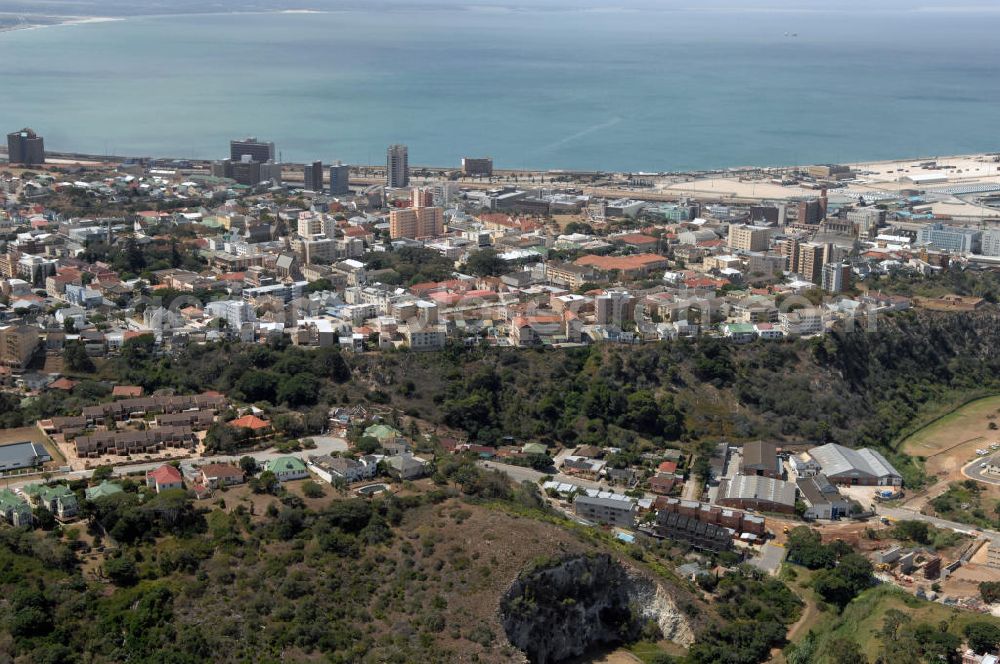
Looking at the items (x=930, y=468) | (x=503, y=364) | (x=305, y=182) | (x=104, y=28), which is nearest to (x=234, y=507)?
(x=503, y=364)

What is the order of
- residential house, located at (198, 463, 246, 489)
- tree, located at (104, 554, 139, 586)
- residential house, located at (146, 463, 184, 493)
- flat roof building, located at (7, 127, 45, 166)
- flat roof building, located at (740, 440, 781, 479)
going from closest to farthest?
tree, located at (104, 554, 139, 586) → residential house, located at (146, 463, 184, 493) → residential house, located at (198, 463, 246, 489) → flat roof building, located at (740, 440, 781, 479) → flat roof building, located at (7, 127, 45, 166)

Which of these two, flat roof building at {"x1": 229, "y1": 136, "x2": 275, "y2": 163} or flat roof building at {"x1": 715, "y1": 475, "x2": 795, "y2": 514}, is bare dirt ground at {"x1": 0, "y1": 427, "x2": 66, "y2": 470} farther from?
flat roof building at {"x1": 229, "y1": 136, "x2": 275, "y2": 163}

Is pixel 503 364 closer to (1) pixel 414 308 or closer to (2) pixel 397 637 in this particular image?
(1) pixel 414 308

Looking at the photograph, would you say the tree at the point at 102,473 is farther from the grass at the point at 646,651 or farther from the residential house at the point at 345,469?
the grass at the point at 646,651

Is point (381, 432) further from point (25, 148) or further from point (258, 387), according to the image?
point (25, 148)

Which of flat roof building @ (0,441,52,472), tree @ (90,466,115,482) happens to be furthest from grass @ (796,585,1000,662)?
flat roof building @ (0,441,52,472)

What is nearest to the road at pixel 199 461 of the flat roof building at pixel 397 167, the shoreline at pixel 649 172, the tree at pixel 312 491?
the tree at pixel 312 491
